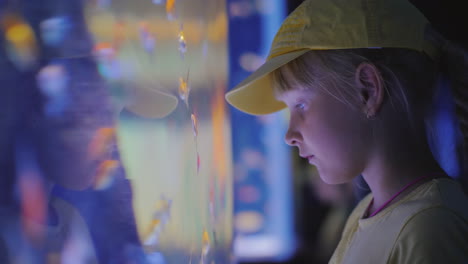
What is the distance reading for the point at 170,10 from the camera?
54cm

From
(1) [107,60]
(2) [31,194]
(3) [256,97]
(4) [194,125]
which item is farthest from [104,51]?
(3) [256,97]

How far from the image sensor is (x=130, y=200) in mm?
403

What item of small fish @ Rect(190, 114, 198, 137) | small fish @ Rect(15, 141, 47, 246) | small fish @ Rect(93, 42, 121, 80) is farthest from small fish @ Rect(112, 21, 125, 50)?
small fish @ Rect(190, 114, 198, 137)

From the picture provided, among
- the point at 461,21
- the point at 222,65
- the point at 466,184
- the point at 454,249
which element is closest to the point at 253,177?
the point at 461,21

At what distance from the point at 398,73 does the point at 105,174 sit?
439 millimetres

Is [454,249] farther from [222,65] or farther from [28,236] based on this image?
[222,65]

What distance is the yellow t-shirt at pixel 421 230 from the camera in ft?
1.69

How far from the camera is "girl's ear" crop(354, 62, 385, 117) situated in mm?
642

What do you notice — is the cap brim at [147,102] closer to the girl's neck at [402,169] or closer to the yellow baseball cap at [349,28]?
the yellow baseball cap at [349,28]

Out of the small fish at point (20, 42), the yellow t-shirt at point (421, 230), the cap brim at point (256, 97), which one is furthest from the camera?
the cap brim at point (256, 97)

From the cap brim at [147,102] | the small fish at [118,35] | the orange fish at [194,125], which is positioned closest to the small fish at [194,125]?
the orange fish at [194,125]

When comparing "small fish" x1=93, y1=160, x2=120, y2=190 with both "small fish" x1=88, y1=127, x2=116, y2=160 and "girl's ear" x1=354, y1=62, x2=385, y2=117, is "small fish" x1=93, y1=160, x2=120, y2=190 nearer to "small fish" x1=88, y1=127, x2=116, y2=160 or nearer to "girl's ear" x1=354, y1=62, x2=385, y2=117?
"small fish" x1=88, y1=127, x2=116, y2=160

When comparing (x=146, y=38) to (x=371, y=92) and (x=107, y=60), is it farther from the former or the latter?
(x=371, y=92)

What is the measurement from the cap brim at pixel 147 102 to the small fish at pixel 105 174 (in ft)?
0.16
